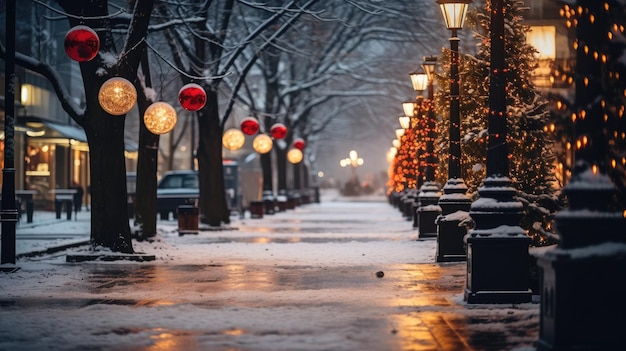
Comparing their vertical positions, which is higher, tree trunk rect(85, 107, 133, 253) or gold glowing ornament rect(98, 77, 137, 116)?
gold glowing ornament rect(98, 77, 137, 116)

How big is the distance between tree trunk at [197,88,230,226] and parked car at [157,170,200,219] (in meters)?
8.07

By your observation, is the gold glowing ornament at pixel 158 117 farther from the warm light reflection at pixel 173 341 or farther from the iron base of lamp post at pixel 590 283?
the iron base of lamp post at pixel 590 283

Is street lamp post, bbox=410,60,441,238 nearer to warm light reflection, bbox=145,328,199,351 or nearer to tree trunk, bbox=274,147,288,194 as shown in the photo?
warm light reflection, bbox=145,328,199,351

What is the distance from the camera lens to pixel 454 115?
771 inches

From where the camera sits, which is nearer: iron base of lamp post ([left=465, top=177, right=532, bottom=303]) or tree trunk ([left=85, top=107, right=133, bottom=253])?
iron base of lamp post ([left=465, top=177, right=532, bottom=303])

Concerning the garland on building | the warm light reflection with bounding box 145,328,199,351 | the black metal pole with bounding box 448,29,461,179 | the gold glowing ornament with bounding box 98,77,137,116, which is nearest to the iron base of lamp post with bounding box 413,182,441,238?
the black metal pole with bounding box 448,29,461,179

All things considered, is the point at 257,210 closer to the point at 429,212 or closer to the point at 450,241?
the point at 429,212

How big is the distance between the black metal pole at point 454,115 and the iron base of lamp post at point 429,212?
→ 6.92m

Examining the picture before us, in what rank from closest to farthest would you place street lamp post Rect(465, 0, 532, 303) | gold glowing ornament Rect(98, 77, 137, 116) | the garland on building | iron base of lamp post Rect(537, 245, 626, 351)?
iron base of lamp post Rect(537, 245, 626, 351), the garland on building, street lamp post Rect(465, 0, 532, 303), gold glowing ornament Rect(98, 77, 137, 116)

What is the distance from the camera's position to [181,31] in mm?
32812

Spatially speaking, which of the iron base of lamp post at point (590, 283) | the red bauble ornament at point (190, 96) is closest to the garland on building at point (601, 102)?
the iron base of lamp post at point (590, 283)

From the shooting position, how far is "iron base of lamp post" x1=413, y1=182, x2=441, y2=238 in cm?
2742

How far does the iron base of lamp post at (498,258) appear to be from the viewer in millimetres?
13445

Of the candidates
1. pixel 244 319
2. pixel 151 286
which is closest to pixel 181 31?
pixel 151 286
